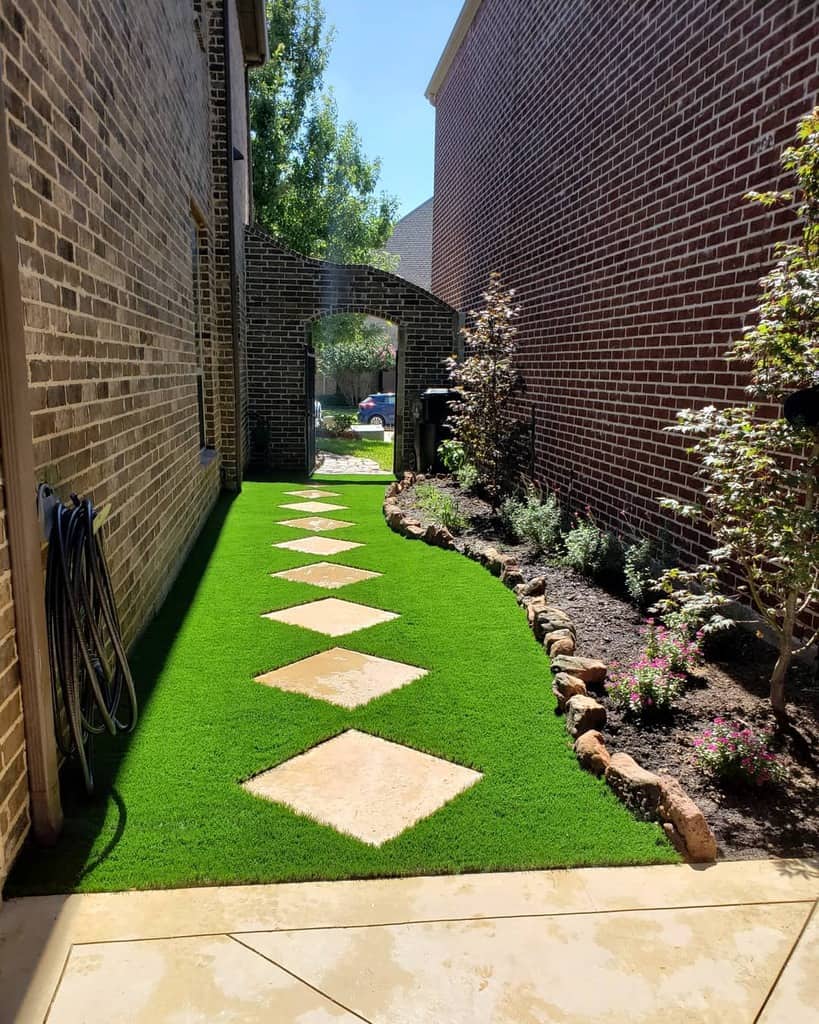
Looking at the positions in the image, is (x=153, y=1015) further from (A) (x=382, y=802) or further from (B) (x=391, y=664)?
(B) (x=391, y=664)

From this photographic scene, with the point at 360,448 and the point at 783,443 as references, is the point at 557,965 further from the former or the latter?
the point at 360,448

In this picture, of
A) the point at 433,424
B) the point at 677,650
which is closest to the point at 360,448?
the point at 433,424

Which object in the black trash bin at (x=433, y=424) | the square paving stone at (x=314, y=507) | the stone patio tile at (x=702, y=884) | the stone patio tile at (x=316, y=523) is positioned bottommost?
the square paving stone at (x=314, y=507)

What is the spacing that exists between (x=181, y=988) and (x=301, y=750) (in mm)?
1121

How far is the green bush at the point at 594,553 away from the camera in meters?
4.75

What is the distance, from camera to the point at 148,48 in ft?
14.1

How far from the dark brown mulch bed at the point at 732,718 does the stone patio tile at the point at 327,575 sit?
1.40m

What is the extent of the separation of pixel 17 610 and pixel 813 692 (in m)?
2.90

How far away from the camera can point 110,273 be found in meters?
3.32

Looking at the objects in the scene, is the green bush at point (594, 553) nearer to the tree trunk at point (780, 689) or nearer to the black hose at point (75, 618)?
the tree trunk at point (780, 689)

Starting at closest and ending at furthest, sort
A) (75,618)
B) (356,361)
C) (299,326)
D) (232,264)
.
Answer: (75,618)
(232,264)
(299,326)
(356,361)

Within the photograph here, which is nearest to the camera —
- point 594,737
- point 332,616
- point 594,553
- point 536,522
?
point 594,737

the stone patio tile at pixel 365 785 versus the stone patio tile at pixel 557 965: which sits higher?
the stone patio tile at pixel 557 965

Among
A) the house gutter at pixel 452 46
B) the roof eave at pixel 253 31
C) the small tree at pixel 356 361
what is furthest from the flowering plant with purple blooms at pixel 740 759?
the small tree at pixel 356 361
